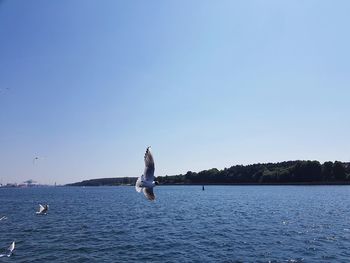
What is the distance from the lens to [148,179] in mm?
12000

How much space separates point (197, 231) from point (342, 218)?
21994 millimetres

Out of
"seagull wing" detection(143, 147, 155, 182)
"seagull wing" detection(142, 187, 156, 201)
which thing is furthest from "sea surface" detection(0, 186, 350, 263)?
"seagull wing" detection(143, 147, 155, 182)

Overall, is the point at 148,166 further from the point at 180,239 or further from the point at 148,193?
the point at 180,239

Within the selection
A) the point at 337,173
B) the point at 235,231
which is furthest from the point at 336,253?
the point at 337,173

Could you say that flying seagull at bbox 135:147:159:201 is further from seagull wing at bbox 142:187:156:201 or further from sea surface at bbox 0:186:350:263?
sea surface at bbox 0:186:350:263

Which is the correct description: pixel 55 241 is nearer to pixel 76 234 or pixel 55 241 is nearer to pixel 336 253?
pixel 76 234

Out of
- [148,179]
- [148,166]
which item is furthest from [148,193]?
[148,166]

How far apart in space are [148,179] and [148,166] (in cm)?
55

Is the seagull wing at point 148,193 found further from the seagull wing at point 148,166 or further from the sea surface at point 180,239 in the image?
the sea surface at point 180,239

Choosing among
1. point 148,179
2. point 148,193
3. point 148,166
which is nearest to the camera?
point 148,166

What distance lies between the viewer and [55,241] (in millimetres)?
35469

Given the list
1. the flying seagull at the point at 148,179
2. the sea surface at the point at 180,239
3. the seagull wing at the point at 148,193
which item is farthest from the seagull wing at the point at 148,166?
the sea surface at the point at 180,239

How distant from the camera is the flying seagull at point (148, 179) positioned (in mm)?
11539

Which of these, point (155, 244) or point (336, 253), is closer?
point (336, 253)
